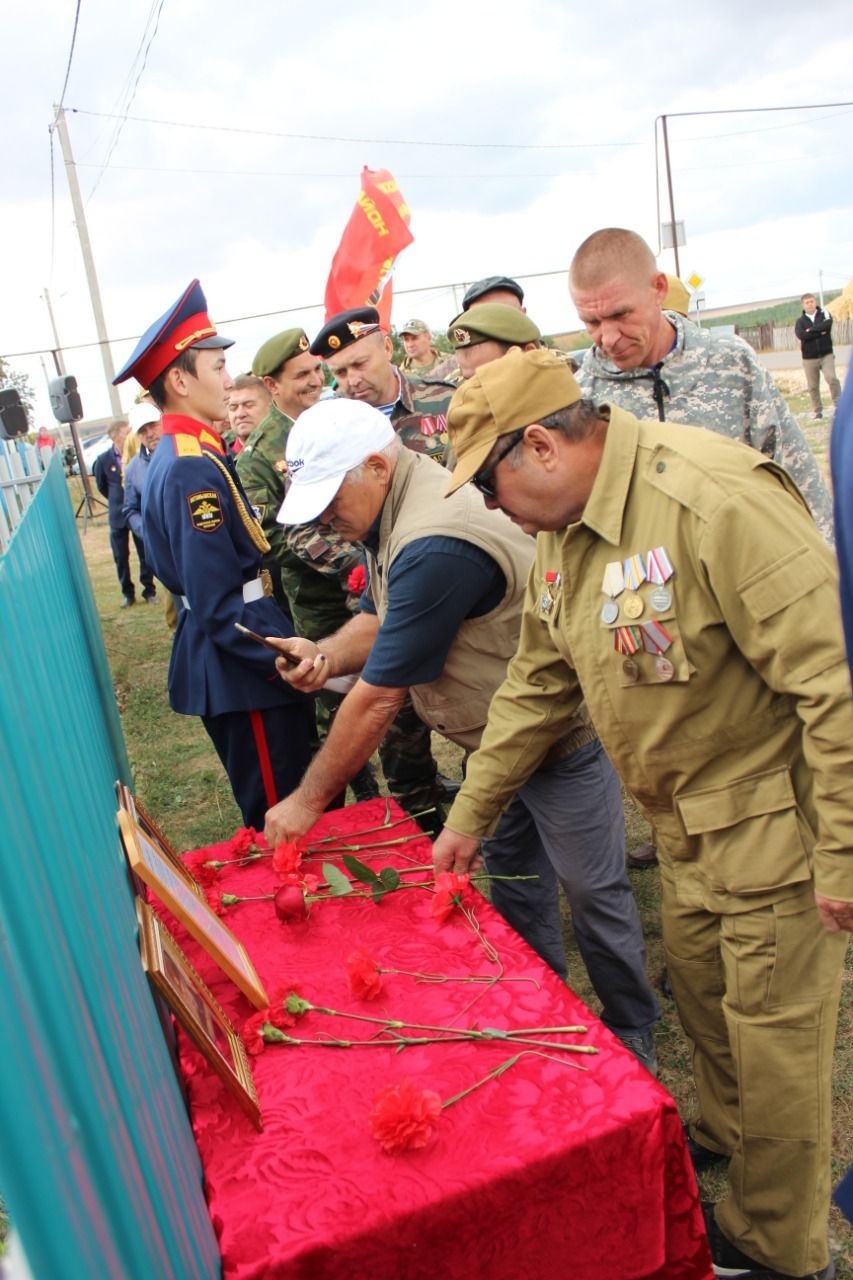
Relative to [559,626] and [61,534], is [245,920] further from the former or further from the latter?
[61,534]

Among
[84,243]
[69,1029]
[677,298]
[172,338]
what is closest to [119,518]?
[677,298]

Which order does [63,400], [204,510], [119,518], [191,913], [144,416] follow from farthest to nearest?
[63,400]
[119,518]
[144,416]
[204,510]
[191,913]

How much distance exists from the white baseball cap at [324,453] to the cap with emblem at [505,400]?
0.54 metres

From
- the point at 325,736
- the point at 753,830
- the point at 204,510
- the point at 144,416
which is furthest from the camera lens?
the point at 144,416

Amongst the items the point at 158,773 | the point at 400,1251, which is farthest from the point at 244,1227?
the point at 158,773

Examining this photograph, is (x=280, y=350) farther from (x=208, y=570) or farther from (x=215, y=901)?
(x=215, y=901)

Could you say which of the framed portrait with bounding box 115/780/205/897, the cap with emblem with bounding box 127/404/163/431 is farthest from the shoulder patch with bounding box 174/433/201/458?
the cap with emblem with bounding box 127/404/163/431

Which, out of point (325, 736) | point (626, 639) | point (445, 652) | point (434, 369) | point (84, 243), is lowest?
point (325, 736)

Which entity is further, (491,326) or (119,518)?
(119,518)

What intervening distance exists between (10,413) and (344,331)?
3522mm

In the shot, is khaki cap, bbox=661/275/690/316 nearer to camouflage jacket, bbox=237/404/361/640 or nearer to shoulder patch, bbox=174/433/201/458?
camouflage jacket, bbox=237/404/361/640

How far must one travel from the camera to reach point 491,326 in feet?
13.3

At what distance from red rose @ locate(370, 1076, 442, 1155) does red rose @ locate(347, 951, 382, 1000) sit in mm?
332

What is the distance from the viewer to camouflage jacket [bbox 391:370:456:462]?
14.6ft
